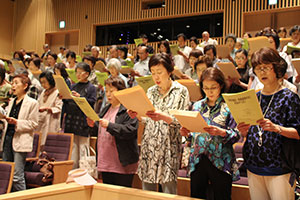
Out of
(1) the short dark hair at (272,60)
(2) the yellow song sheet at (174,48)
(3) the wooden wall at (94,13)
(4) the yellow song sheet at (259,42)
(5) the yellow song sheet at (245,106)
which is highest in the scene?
(3) the wooden wall at (94,13)

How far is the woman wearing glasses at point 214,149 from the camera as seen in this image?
6.16ft

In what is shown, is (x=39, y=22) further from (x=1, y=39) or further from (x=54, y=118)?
(x=54, y=118)

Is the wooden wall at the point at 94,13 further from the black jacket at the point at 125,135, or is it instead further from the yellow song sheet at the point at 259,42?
the black jacket at the point at 125,135

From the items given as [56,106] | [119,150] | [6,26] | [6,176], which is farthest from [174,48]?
[6,26]

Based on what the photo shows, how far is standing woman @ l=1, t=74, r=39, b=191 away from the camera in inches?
121

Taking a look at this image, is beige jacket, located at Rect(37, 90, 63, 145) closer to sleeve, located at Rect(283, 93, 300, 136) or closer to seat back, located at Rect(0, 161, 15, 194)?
seat back, located at Rect(0, 161, 15, 194)

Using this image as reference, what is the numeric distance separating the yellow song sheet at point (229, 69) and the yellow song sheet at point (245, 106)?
2.01 meters

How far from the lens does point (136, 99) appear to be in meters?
1.89

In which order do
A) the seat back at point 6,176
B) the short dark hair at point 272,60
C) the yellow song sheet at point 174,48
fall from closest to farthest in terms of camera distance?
the short dark hair at point 272,60, the seat back at point 6,176, the yellow song sheet at point 174,48

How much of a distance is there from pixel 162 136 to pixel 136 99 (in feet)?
1.20

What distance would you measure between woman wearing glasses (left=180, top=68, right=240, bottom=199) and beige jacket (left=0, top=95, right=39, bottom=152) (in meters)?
1.77

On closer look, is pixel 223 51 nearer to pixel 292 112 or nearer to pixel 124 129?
pixel 124 129

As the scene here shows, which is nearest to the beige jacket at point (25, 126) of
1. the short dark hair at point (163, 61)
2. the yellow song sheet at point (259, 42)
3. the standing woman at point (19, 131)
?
the standing woman at point (19, 131)

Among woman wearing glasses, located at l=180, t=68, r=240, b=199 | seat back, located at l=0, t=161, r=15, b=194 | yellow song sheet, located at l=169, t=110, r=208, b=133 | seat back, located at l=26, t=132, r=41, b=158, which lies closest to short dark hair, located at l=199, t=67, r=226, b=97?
woman wearing glasses, located at l=180, t=68, r=240, b=199
